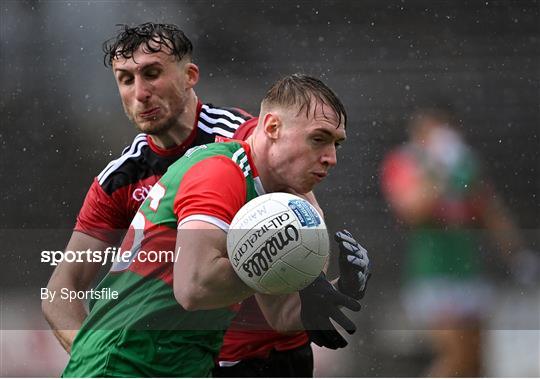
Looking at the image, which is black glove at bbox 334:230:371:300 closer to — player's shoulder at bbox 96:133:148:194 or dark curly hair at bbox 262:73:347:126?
dark curly hair at bbox 262:73:347:126

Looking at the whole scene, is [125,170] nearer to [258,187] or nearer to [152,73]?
[152,73]

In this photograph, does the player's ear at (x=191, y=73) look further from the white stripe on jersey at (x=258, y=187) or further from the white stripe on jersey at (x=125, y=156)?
the white stripe on jersey at (x=258, y=187)

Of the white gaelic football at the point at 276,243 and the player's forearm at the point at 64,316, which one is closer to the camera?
the white gaelic football at the point at 276,243

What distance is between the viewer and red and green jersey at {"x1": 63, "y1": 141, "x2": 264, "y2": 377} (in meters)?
2.52

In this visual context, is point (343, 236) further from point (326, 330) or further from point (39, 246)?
point (39, 246)

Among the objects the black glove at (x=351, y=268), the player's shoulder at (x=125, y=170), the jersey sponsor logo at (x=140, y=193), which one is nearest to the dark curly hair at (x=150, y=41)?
the player's shoulder at (x=125, y=170)

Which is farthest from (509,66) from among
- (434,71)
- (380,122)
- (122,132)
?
(122,132)

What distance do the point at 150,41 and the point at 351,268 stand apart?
1234 mm

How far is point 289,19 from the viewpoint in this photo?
5.12 m

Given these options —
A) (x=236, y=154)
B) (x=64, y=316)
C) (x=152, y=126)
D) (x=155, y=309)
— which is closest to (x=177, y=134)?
(x=152, y=126)

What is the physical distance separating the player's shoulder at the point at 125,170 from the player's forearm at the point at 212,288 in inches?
44.0

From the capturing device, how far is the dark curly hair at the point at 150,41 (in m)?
3.43

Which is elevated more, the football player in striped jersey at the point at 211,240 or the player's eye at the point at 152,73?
the player's eye at the point at 152,73

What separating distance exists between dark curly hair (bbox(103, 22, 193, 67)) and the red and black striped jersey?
245 mm
